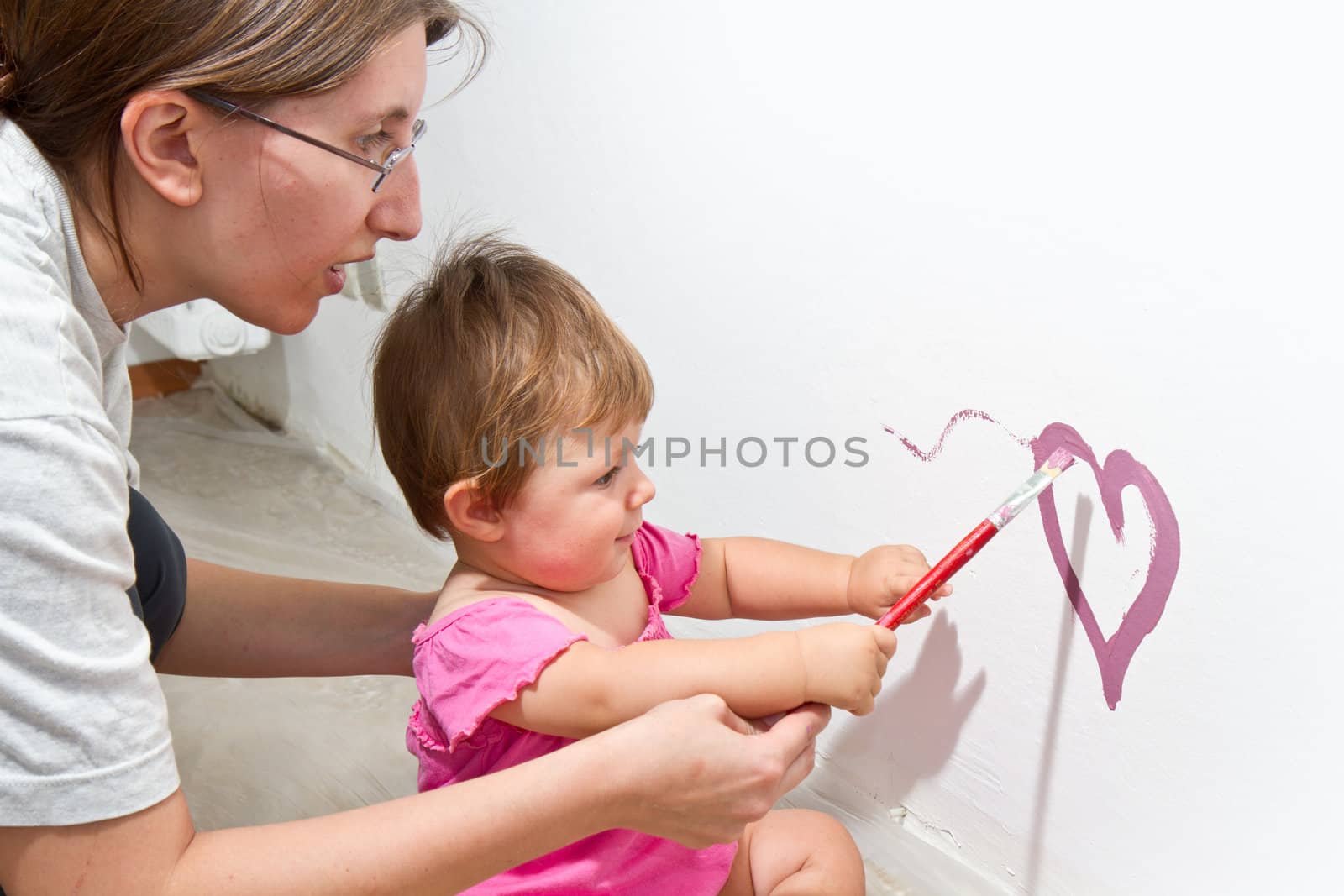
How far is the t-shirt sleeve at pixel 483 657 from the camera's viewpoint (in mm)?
802

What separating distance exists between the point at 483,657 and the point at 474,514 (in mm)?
103

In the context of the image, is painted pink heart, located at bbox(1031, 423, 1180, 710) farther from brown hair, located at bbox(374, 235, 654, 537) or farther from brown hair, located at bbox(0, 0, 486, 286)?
brown hair, located at bbox(0, 0, 486, 286)

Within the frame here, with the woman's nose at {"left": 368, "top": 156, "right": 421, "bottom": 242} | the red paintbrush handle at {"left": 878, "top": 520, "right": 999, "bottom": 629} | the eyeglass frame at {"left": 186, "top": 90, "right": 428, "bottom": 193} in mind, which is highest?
the eyeglass frame at {"left": 186, "top": 90, "right": 428, "bottom": 193}

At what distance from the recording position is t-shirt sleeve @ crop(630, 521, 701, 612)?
0.98 meters

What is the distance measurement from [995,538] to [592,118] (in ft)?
1.96

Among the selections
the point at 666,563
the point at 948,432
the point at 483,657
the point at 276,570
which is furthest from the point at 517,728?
the point at 276,570

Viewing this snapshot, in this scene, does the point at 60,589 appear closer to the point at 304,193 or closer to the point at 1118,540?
the point at 304,193

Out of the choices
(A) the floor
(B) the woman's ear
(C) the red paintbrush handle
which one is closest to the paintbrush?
(C) the red paintbrush handle

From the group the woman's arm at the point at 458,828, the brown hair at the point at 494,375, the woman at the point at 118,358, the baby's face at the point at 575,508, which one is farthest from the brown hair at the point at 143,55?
the woman's arm at the point at 458,828

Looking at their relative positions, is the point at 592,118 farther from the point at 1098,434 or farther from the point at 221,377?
the point at 221,377

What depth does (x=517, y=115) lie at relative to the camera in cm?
133

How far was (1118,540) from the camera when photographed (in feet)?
2.74

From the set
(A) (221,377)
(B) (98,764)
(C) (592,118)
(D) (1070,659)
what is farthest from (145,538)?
(A) (221,377)

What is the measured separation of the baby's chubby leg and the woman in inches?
7.4
